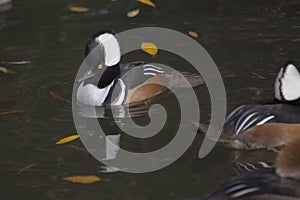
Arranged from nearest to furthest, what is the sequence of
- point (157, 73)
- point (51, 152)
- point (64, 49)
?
point (51, 152), point (157, 73), point (64, 49)

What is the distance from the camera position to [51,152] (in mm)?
8172

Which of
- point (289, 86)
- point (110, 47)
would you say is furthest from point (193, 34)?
point (289, 86)

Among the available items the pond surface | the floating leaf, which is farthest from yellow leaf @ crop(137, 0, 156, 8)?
the floating leaf

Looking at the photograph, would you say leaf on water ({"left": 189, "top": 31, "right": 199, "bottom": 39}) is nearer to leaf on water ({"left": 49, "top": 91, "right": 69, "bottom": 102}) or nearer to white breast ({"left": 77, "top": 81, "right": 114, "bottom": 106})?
white breast ({"left": 77, "top": 81, "right": 114, "bottom": 106})

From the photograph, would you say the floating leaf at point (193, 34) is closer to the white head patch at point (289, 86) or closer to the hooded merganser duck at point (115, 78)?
the hooded merganser duck at point (115, 78)

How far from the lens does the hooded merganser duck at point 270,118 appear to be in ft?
26.7

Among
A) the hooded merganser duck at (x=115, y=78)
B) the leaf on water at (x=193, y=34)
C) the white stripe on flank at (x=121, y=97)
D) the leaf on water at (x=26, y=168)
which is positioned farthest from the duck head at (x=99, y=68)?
the leaf on water at (x=26, y=168)

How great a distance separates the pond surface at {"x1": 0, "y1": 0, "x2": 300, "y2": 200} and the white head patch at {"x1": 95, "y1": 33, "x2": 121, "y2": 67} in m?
0.58

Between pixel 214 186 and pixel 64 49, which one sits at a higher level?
pixel 214 186

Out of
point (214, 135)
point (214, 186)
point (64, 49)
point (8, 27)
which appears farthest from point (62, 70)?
point (214, 186)

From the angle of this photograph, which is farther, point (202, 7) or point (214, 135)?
point (202, 7)

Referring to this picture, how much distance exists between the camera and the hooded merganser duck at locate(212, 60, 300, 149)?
8148mm

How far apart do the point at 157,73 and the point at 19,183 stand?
3.01 metres

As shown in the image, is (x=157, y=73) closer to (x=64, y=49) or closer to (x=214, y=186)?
(x=64, y=49)
